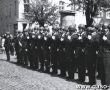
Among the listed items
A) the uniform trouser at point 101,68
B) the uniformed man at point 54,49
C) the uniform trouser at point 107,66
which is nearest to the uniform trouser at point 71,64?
the uniformed man at point 54,49

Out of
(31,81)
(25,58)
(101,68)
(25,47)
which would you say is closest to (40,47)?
(25,47)

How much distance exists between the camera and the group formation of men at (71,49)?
12.1 meters

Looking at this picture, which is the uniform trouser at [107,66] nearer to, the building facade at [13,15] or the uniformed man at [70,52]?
the uniformed man at [70,52]

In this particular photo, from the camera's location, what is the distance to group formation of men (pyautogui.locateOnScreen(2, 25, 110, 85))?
12.1 metres

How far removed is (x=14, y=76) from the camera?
1482cm

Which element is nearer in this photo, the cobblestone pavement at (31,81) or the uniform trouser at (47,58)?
the cobblestone pavement at (31,81)

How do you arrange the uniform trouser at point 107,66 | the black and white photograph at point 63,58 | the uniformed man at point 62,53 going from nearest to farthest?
the uniform trouser at point 107,66, the black and white photograph at point 63,58, the uniformed man at point 62,53

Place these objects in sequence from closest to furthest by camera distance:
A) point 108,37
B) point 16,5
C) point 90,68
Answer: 1. point 108,37
2. point 90,68
3. point 16,5

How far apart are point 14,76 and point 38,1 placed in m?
→ 22.2

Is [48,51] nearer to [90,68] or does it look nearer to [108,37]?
[90,68]

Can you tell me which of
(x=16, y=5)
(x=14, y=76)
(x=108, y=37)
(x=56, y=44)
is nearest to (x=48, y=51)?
(x=56, y=44)

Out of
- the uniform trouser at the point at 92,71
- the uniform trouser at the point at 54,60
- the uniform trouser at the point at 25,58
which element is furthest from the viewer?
the uniform trouser at the point at 25,58

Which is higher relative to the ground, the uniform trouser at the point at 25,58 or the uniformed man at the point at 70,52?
the uniformed man at the point at 70,52

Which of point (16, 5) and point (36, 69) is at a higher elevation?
point (16, 5)
